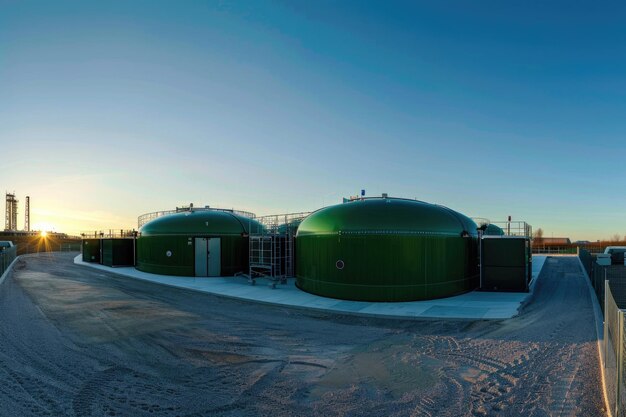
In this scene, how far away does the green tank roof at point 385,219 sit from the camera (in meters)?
18.9

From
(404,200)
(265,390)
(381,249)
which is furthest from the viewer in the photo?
(404,200)

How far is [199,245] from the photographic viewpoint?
30.4m

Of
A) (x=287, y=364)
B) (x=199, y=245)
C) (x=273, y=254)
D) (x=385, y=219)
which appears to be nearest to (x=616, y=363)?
(x=287, y=364)

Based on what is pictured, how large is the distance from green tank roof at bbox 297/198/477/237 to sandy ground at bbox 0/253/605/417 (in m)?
5.11

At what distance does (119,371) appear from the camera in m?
9.23

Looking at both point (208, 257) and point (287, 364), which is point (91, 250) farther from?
point (287, 364)

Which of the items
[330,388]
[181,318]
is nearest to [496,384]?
[330,388]

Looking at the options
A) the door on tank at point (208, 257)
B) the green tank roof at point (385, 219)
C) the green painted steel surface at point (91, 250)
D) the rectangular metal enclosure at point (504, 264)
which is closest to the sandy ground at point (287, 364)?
the rectangular metal enclosure at point (504, 264)

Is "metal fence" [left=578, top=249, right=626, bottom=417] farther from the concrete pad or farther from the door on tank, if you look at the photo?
the door on tank

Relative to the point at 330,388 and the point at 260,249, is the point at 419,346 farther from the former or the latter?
the point at 260,249

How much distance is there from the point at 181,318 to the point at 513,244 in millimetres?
17969

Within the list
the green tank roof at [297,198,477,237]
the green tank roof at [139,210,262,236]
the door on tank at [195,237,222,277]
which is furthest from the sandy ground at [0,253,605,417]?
the green tank roof at [139,210,262,236]

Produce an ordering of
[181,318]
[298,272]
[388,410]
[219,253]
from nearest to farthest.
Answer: [388,410]
[181,318]
[298,272]
[219,253]

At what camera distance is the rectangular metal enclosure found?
70.0 feet
